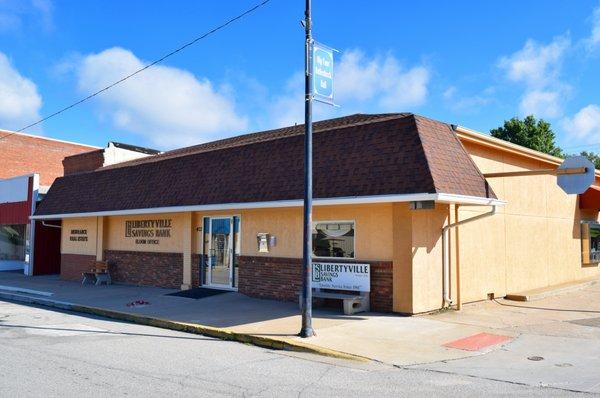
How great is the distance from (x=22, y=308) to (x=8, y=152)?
82.0 feet

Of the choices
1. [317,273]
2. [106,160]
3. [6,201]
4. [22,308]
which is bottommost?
[22,308]

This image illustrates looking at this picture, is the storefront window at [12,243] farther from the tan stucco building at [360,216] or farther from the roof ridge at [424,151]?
the roof ridge at [424,151]

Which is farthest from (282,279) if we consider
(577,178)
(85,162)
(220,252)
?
(85,162)

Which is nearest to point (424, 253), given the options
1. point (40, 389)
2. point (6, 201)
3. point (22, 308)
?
point (40, 389)

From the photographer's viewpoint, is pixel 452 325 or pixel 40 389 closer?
pixel 40 389

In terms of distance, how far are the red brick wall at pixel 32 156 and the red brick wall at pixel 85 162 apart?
8289 mm

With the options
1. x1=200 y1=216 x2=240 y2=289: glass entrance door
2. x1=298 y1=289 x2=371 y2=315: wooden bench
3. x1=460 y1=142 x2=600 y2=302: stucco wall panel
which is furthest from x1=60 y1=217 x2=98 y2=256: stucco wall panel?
x1=460 y1=142 x2=600 y2=302: stucco wall panel

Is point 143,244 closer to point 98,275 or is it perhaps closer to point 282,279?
point 98,275

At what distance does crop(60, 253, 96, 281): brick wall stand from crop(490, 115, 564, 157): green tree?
107 ft

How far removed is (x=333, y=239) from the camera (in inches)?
542

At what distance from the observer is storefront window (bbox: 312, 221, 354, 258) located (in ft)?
44.0

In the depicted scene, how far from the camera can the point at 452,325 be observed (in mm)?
11289

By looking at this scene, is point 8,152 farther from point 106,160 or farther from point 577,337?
point 577,337

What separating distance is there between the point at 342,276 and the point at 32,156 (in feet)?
103
